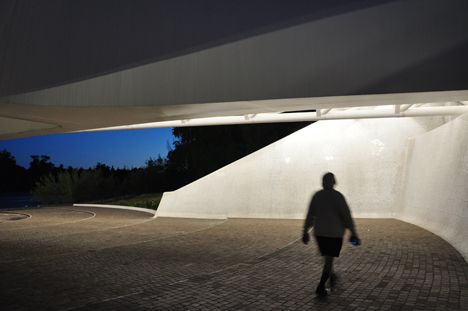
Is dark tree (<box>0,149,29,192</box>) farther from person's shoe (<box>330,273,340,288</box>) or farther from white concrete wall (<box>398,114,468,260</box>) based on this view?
person's shoe (<box>330,273,340,288</box>)

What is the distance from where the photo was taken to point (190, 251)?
8.44 meters

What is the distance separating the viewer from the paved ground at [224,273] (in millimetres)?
4832

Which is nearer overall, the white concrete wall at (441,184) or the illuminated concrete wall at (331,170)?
the white concrete wall at (441,184)

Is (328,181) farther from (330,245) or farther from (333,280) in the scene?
(333,280)

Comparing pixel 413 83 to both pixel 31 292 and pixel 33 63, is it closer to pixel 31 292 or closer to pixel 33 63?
pixel 31 292

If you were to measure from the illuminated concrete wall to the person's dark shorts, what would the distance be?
325 inches

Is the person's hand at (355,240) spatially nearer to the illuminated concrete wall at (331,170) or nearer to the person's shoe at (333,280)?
the person's shoe at (333,280)

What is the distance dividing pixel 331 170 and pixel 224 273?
954cm

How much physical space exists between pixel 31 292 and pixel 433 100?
820 cm

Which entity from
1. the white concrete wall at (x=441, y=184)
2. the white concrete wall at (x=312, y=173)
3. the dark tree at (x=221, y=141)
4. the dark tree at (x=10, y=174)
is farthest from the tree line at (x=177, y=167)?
the dark tree at (x=10, y=174)

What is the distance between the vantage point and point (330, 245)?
4.96 metres

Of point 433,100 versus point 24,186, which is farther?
point 24,186

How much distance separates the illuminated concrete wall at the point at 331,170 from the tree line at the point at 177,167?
594 inches

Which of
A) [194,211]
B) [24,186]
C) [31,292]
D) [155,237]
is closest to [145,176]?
[194,211]
